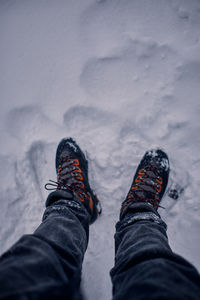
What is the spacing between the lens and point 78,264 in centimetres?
61

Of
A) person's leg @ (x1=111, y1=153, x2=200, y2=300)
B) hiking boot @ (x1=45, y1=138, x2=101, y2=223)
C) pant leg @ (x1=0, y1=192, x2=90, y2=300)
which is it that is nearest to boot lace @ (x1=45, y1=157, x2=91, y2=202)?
hiking boot @ (x1=45, y1=138, x2=101, y2=223)

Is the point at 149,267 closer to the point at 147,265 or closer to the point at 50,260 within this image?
the point at 147,265

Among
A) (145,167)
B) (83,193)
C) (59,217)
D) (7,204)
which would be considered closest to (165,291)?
(59,217)

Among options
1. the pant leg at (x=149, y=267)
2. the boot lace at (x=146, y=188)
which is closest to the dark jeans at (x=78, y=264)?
the pant leg at (x=149, y=267)

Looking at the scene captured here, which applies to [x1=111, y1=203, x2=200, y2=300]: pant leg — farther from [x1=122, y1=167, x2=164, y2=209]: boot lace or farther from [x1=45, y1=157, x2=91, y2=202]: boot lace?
[x1=45, y1=157, x2=91, y2=202]: boot lace

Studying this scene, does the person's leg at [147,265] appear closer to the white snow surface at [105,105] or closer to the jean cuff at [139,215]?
the jean cuff at [139,215]

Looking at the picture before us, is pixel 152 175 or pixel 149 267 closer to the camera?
pixel 149 267

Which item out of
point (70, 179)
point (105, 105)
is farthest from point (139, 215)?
point (105, 105)

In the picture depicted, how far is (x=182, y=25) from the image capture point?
1070 millimetres

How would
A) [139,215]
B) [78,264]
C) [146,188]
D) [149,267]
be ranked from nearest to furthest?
[149,267]
[78,264]
[139,215]
[146,188]

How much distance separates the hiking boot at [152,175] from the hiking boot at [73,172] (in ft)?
0.77

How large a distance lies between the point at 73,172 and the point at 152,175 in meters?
0.51

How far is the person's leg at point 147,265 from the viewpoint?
42 cm

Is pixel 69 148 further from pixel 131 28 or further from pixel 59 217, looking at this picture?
pixel 131 28
